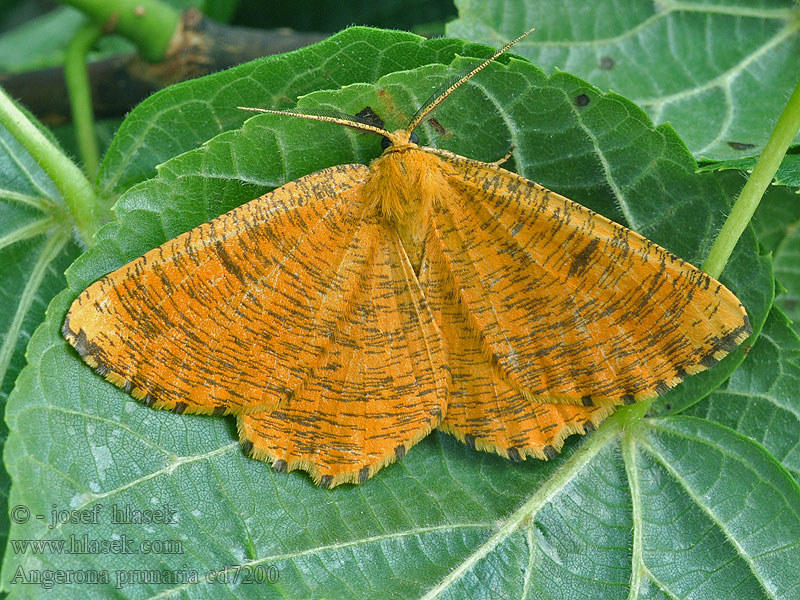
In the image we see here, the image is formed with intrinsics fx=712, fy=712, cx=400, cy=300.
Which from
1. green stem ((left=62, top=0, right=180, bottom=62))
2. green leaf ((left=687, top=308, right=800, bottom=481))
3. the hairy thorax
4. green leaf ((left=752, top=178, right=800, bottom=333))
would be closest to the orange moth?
the hairy thorax

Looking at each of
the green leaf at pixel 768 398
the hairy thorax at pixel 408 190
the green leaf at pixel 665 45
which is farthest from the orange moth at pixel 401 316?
the green leaf at pixel 665 45

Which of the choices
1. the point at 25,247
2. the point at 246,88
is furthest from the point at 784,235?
the point at 25,247

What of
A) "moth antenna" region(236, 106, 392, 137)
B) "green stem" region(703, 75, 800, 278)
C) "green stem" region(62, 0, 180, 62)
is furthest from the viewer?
"green stem" region(62, 0, 180, 62)

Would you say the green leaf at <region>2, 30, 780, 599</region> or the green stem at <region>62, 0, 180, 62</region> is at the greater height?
the green stem at <region>62, 0, 180, 62</region>

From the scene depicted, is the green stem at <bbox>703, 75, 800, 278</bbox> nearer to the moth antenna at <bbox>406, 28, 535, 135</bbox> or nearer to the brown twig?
the moth antenna at <bbox>406, 28, 535, 135</bbox>

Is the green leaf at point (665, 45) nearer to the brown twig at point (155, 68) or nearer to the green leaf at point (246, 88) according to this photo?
the green leaf at point (246, 88)

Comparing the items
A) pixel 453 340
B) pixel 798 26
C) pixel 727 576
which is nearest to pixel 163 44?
pixel 453 340

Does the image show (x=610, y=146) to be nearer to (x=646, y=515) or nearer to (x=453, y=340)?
(x=453, y=340)
